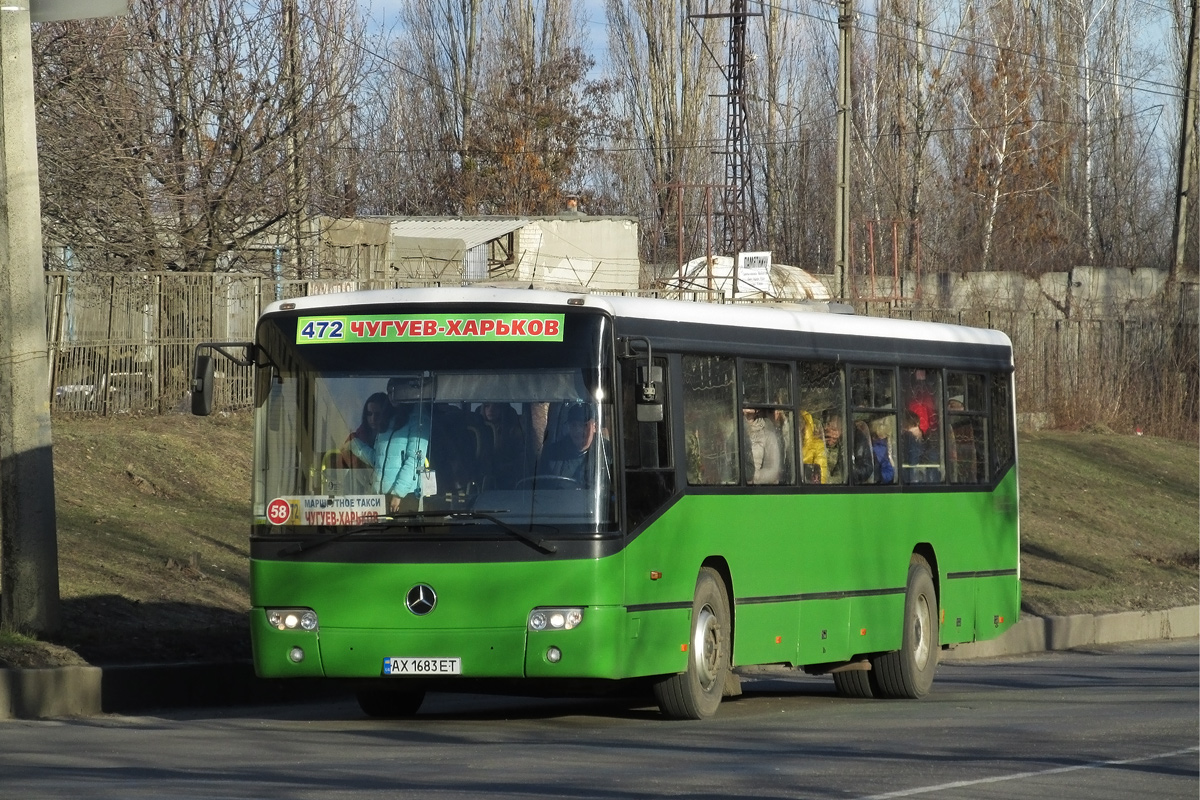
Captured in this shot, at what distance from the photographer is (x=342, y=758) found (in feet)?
32.5

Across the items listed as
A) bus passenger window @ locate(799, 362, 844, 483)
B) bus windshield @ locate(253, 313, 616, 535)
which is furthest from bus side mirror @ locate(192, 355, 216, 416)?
bus passenger window @ locate(799, 362, 844, 483)

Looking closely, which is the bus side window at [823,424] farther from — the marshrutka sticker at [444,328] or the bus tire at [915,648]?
the marshrutka sticker at [444,328]

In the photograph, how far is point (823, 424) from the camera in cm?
1381

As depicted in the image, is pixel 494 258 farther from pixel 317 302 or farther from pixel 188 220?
pixel 317 302

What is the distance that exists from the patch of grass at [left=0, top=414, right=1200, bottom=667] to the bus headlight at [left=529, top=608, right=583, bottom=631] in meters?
3.63

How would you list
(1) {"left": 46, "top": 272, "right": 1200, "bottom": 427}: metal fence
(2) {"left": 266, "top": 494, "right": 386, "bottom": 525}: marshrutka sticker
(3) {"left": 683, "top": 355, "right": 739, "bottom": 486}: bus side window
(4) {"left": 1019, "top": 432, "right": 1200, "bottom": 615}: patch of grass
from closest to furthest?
(2) {"left": 266, "top": 494, "right": 386, "bottom": 525}: marshrutka sticker
(3) {"left": 683, "top": 355, "right": 739, "bottom": 486}: bus side window
(1) {"left": 46, "top": 272, "right": 1200, "bottom": 427}: metal fence
(4) {"left": 1019, "top": 432, "right": 1200, "bottom": 615}: patch of grass

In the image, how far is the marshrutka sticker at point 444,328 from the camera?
1142cm

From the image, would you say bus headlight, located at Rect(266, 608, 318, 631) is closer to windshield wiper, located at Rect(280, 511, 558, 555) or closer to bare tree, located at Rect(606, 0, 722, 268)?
windshield wiper, located at Rect(280, 511, 558, 555)

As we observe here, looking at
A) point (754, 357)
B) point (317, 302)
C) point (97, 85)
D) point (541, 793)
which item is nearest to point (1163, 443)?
point (97, 85)

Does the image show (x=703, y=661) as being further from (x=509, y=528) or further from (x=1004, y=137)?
(x=1004, y=137)

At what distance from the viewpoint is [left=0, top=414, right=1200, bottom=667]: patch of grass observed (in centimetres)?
1444

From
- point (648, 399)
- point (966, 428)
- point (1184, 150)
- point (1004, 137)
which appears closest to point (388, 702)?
point (648, 399)

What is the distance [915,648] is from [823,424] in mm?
2364

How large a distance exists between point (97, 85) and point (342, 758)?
15.7m
